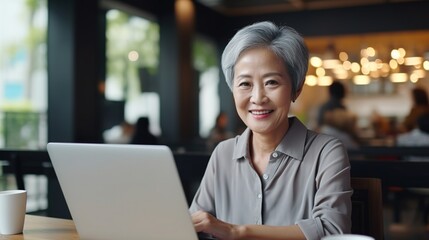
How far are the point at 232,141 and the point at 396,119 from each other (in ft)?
35.3

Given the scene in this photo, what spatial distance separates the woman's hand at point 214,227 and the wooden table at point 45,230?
0.35 meters

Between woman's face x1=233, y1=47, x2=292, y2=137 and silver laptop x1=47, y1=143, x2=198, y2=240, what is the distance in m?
0.49

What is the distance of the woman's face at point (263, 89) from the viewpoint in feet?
4.49

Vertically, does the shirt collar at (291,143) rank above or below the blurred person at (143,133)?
above

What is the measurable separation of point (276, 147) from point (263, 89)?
20 cm

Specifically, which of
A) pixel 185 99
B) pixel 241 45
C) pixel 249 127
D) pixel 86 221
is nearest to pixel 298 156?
pixel 249 127

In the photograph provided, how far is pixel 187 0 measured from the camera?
6844mm

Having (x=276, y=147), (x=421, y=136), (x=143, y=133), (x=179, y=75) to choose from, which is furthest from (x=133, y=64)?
(x=276, y=147)

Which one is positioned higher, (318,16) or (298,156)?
(318,16)

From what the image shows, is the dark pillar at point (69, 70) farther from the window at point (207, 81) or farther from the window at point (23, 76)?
the window at point (207, 81)

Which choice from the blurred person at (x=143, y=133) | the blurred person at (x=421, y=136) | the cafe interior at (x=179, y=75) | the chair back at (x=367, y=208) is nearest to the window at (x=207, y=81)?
the cafe interior at (x=179, y=75)

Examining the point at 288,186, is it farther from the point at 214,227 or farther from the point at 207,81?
the point at 207,81

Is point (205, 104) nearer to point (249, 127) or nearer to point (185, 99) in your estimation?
point (185, 99)

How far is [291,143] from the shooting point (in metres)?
1.44
